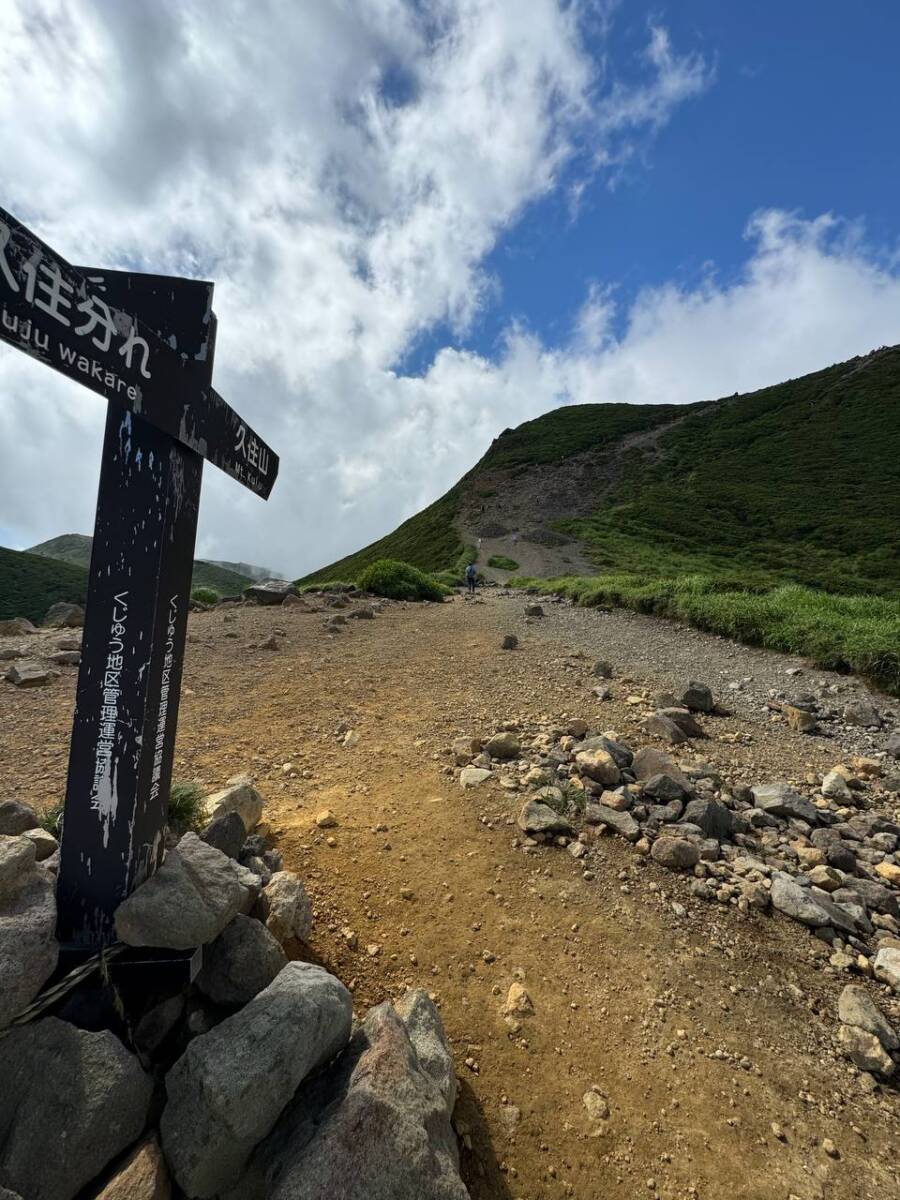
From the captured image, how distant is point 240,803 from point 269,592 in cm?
1333

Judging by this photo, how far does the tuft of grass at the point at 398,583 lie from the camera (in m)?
20.6

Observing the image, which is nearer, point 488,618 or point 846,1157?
point 846,1157

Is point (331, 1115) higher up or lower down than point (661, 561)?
lower down

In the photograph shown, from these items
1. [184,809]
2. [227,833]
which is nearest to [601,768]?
[227,833]

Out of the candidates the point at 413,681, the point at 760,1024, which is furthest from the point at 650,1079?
the point at 413,681

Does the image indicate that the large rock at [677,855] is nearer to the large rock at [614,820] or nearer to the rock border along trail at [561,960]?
the rock border along trail at [561,960]

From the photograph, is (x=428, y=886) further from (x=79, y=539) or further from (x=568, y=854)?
(x=79, y=539)

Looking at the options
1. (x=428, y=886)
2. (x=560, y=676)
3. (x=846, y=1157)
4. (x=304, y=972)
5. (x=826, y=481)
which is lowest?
(x=846, y=1157)

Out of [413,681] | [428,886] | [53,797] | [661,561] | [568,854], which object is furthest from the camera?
[661,561]

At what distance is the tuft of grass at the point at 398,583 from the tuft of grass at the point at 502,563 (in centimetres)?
1410

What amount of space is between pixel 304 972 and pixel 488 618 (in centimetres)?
1430

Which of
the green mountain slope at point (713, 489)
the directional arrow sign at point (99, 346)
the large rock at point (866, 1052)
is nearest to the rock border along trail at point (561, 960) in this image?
the large rock at point (866, 1052)

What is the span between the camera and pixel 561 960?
340 cm

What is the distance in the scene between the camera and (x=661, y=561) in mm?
36094
